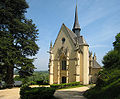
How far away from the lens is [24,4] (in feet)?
88.3

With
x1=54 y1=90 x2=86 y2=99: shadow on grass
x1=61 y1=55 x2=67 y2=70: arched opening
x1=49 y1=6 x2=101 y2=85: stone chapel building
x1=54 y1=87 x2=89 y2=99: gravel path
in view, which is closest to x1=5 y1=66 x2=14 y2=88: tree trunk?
x1=49 y1=6 x2=101 y2=85: stone chapel building

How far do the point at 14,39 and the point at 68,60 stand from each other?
625 inches

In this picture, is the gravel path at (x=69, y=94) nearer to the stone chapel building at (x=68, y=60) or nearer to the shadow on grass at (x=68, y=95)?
the shadow on grass at (x=68, y=95)

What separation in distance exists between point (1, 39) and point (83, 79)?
2372 cm

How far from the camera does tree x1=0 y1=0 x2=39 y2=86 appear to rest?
73.3 feet

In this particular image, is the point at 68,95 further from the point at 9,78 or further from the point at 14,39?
the point at 14,39

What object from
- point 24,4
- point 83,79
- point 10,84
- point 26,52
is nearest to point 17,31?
point 26,52

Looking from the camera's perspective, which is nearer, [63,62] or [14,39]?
[14,39]

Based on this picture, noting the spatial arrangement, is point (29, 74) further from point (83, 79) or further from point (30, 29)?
point (83, 79)

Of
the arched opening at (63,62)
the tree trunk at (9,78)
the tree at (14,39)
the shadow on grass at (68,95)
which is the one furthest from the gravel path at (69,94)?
the arched opening at (63,62)

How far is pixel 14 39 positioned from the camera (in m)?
25.1

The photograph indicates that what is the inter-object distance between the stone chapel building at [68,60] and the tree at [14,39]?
8.04m

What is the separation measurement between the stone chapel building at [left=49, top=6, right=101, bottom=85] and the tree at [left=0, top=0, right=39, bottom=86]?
26.4ft

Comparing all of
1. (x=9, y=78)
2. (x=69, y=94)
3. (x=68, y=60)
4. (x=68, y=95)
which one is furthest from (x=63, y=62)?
(x=68, y=95)
